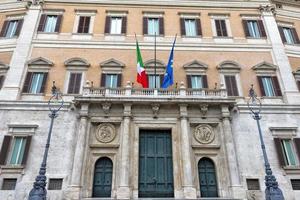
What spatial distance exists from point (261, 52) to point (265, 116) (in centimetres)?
531

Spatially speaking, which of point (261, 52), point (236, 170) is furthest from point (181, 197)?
point (261, 52)

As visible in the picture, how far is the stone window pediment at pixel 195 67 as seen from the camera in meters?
20.2

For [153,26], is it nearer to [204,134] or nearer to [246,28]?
[246,28]

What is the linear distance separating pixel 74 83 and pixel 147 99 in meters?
5.24

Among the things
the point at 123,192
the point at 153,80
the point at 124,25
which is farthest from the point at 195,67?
the point at 123,192

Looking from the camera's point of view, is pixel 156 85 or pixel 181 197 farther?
pixel 156 85

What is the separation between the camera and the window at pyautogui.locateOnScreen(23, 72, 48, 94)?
62.8 feet

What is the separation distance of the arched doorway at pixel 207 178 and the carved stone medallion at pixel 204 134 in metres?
1.07

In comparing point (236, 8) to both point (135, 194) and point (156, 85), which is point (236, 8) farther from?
point (135, 194)

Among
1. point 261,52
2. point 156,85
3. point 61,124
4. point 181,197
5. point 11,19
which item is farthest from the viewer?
point 11,19

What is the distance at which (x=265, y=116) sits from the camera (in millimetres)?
18594

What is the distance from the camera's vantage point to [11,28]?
74.3 feet

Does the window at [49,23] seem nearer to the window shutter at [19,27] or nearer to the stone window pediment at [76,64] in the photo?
the window shutter at [19,27]

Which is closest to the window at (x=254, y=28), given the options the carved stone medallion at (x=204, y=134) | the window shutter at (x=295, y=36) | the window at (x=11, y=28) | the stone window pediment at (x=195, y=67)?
the window shutter at (x=295, y=36)
